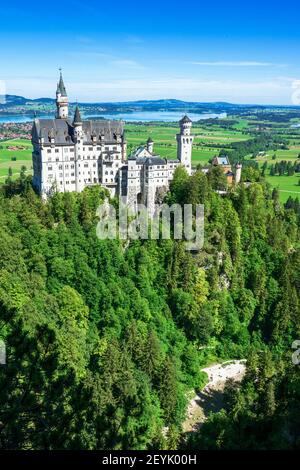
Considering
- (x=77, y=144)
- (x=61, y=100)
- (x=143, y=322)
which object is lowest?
(x=143, y=322)

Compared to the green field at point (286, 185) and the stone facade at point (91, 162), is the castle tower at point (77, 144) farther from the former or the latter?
the green field at point (286, 185)

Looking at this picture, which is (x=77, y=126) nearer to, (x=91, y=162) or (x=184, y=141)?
(x=91, y=162)

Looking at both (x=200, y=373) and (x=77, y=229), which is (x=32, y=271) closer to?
(x=77, y=229)

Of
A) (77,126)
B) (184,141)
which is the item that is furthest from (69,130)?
(184,141)

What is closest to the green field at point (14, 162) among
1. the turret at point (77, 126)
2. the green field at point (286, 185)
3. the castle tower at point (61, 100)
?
the castle tower at point (61, 100)

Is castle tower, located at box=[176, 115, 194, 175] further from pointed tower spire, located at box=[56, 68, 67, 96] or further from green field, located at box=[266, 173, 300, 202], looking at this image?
green field, located at box=[266, 173, 300, 202]
